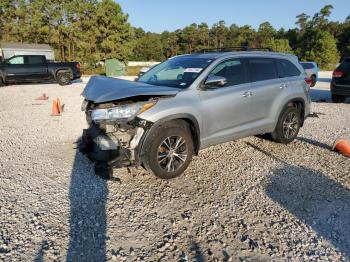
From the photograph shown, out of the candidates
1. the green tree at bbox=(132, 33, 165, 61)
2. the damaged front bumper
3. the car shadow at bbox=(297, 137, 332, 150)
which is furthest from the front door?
the green tree at bbox=(132, 33, 165, 61)

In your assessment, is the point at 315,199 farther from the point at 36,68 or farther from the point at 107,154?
the point at 36,68

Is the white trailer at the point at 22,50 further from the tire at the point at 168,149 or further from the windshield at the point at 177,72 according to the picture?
the tire at the point at 168,149

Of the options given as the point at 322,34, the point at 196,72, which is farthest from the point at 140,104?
the point at 322,34

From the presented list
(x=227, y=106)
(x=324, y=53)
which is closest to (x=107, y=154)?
(x=227, y=106)

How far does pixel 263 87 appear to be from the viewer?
582 cm

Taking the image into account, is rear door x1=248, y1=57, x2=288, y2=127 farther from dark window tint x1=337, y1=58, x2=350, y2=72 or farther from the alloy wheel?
dark window tint x1=337, y1=58, x2=350, y2=72

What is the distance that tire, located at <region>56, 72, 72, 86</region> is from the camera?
19109 mm

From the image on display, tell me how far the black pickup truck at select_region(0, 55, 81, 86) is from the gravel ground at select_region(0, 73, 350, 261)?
43.2 feet

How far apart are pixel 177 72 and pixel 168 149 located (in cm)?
143

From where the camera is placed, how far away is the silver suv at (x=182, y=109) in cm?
443

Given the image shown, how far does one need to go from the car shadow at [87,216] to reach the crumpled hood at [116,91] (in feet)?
3.80

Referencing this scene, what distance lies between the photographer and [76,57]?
46781mm

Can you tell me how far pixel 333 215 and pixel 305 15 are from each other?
9222 cm

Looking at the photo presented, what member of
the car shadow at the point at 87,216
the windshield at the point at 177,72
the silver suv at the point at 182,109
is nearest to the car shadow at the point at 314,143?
the silver suv at the point at 182,109
